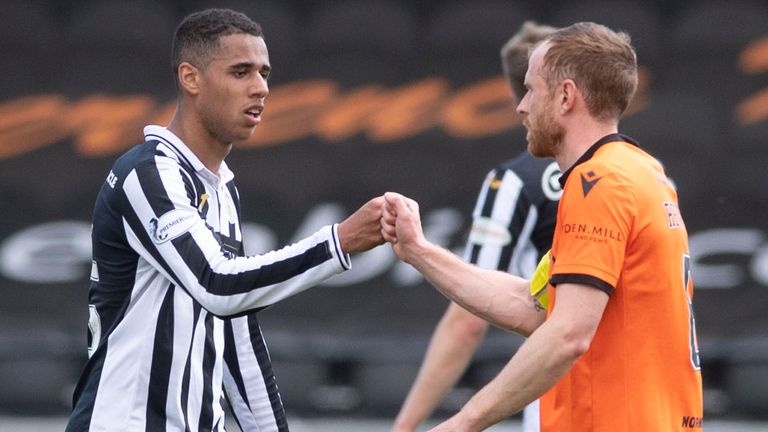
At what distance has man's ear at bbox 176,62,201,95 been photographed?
138 inches

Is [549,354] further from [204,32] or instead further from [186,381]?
[204,32]

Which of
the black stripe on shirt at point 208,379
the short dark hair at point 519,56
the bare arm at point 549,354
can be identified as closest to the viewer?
the bare arm at point 549,354

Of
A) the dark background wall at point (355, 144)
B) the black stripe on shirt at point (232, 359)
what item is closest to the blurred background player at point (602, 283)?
the black stripe on shirt at point (232, 359)

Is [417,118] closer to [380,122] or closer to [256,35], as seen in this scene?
[380,122]

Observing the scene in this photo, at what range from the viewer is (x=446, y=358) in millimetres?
4438

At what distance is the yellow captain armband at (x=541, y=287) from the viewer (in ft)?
11.3

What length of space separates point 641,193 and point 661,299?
9.8 inches

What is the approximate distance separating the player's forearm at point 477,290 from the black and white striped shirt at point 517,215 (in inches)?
31.8

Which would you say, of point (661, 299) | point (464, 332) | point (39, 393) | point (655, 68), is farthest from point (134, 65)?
point (661, 299)

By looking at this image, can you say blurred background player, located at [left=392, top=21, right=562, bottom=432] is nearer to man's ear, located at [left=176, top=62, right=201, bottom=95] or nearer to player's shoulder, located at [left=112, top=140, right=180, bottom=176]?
man's ear, located at [left=176, top=62, right=201, bottom=95]

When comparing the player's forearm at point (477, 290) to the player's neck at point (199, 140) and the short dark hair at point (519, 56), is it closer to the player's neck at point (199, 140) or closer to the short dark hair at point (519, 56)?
the player's neck at point (199, 140)

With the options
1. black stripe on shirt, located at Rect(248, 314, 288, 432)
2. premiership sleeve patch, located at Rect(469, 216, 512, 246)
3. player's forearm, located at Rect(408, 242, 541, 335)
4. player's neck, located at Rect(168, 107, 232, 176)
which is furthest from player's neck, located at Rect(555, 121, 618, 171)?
premiership sleeve patch, located at Rect(469, 216, 512, 246)

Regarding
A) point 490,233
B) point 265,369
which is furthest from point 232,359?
point 490,233

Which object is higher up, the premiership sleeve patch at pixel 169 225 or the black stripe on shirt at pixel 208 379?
the premiership sleeve patch at pixel 169 225
